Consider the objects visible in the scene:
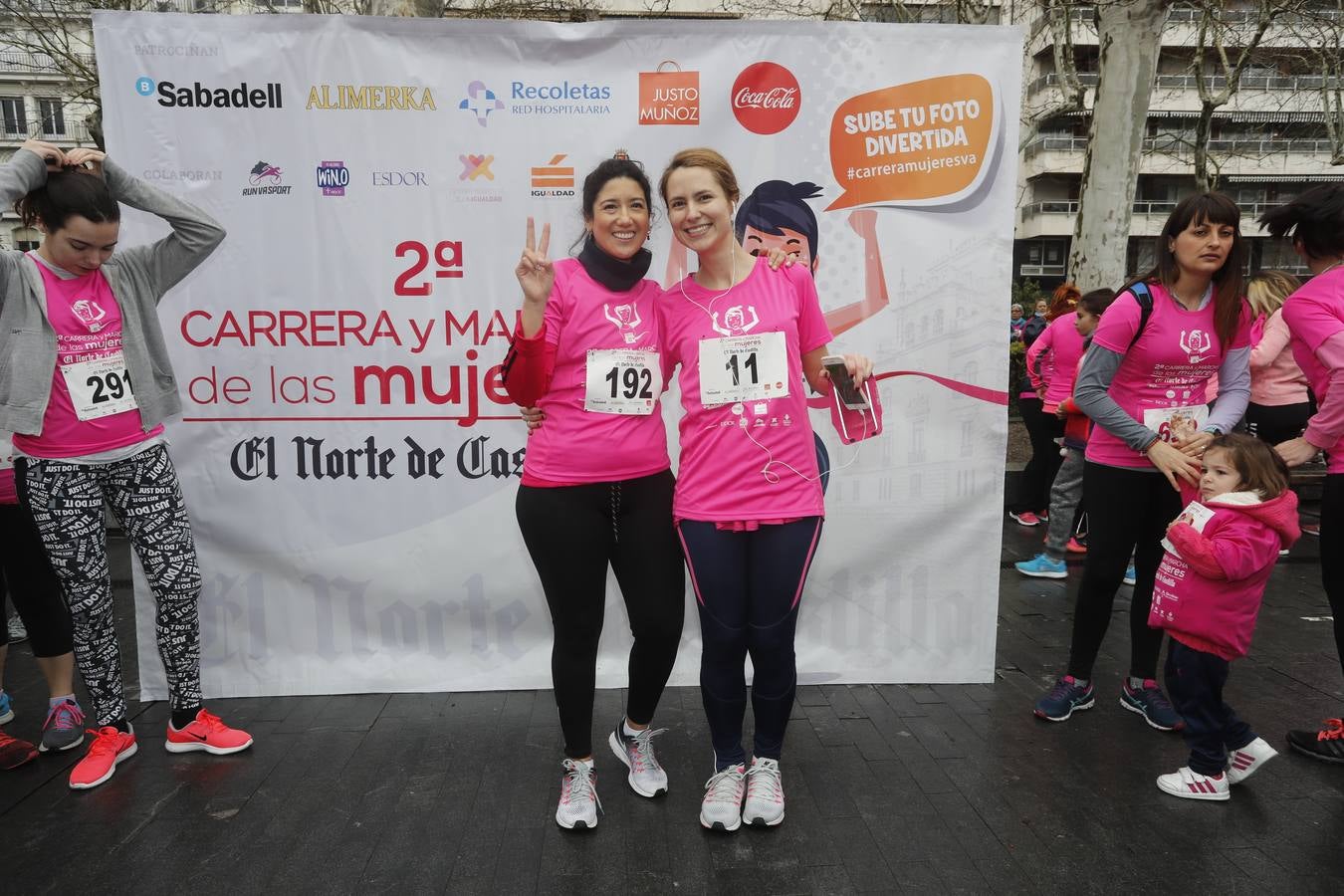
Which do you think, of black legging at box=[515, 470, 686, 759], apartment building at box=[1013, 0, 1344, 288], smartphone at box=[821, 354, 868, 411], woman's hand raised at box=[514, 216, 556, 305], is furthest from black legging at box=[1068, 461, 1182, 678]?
apartment building at box=[1013, 0, 1344, 288]

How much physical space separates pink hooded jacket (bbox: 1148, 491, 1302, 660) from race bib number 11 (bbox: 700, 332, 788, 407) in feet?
4.25

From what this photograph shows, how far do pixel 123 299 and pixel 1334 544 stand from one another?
410 centimetres

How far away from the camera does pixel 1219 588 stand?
2561 millimetres

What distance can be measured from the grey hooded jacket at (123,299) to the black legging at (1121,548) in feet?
10.7

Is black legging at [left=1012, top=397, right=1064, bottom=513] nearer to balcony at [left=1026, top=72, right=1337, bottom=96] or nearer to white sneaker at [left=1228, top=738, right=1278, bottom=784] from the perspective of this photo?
white sneaker at [left=1228, top=738, right=1278, bottom=784]

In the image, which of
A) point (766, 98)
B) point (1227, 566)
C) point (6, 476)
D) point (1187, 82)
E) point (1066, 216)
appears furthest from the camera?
point (1066, 216)

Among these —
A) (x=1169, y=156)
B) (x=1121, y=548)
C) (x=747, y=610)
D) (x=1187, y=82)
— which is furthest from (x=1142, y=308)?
(x=1187, y=82)

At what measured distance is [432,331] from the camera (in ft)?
11.1

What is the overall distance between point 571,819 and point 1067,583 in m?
3.93

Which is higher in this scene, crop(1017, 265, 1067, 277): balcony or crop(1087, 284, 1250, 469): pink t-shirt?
crop(1017, 265, 1067, 277): balcony

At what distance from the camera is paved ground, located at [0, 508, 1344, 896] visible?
2.28 meters

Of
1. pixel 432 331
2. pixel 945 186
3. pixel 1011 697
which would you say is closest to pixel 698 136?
pixel 945 186

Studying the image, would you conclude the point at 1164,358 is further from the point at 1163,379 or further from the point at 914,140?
the point at 914,140

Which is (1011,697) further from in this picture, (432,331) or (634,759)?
(432,331)
